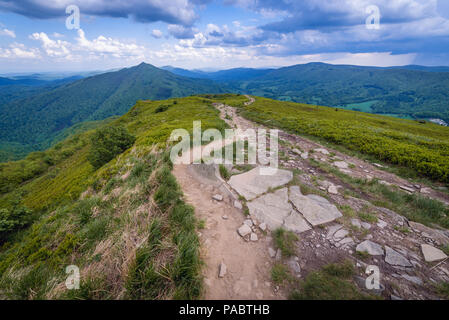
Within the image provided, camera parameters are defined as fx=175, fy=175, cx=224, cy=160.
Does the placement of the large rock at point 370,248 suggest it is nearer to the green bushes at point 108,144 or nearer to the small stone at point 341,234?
the small stone at point 341,234

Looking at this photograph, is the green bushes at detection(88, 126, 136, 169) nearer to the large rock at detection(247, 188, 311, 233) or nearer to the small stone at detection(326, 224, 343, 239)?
the large rock at detection(247, 188, 311, 233)

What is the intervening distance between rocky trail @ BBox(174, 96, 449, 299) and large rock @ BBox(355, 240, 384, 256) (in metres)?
0.02

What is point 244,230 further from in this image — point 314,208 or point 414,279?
point 414,279

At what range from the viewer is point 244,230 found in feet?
17.6

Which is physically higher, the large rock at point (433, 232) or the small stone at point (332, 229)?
the small stone at point (332, 229)

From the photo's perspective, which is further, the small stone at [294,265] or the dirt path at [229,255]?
the small stone at [294,265]

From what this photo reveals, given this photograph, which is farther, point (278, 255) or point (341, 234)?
point (341, 234)

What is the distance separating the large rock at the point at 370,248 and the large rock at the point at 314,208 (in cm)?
104

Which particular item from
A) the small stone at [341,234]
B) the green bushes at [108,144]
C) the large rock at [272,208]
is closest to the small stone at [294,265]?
the large rock at [272,208]

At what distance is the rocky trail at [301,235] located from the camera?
3.99 metres

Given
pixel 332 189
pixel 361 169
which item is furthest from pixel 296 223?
pixel 361 169

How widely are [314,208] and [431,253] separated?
2.84 metres
